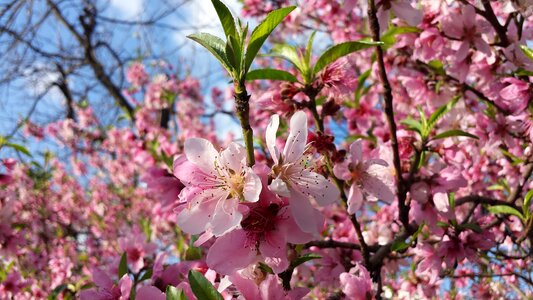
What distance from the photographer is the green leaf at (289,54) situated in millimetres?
1386

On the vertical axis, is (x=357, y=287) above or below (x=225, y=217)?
below

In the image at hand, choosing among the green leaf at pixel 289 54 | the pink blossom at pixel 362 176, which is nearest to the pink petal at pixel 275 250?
the pink blossom at pixel 362 176

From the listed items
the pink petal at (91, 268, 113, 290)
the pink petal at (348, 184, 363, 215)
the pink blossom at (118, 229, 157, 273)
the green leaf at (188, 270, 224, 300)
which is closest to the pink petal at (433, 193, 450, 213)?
the pink petal at (348, 184, 363, 215)

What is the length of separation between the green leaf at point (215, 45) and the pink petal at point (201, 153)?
0.57 feet

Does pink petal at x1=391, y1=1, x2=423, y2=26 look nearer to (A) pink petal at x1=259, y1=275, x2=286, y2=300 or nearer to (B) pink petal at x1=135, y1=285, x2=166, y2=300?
(A) pink petal at x1=259, y1=275, x2=286, y2=300

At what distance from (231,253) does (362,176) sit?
650 millimetres

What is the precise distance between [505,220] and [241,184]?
164cm

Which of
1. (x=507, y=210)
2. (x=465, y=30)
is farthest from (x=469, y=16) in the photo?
(x=507, y=210)

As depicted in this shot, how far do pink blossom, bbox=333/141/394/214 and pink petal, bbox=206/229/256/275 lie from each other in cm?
53

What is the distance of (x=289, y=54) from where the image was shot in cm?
146

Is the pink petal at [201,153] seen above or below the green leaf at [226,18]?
below

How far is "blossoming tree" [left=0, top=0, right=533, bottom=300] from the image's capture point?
0.88 metres

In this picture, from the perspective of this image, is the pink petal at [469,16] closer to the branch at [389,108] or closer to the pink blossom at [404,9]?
the pink blossom at [404,9]

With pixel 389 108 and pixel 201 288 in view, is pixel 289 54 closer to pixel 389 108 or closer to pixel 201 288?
pixel 389 108
